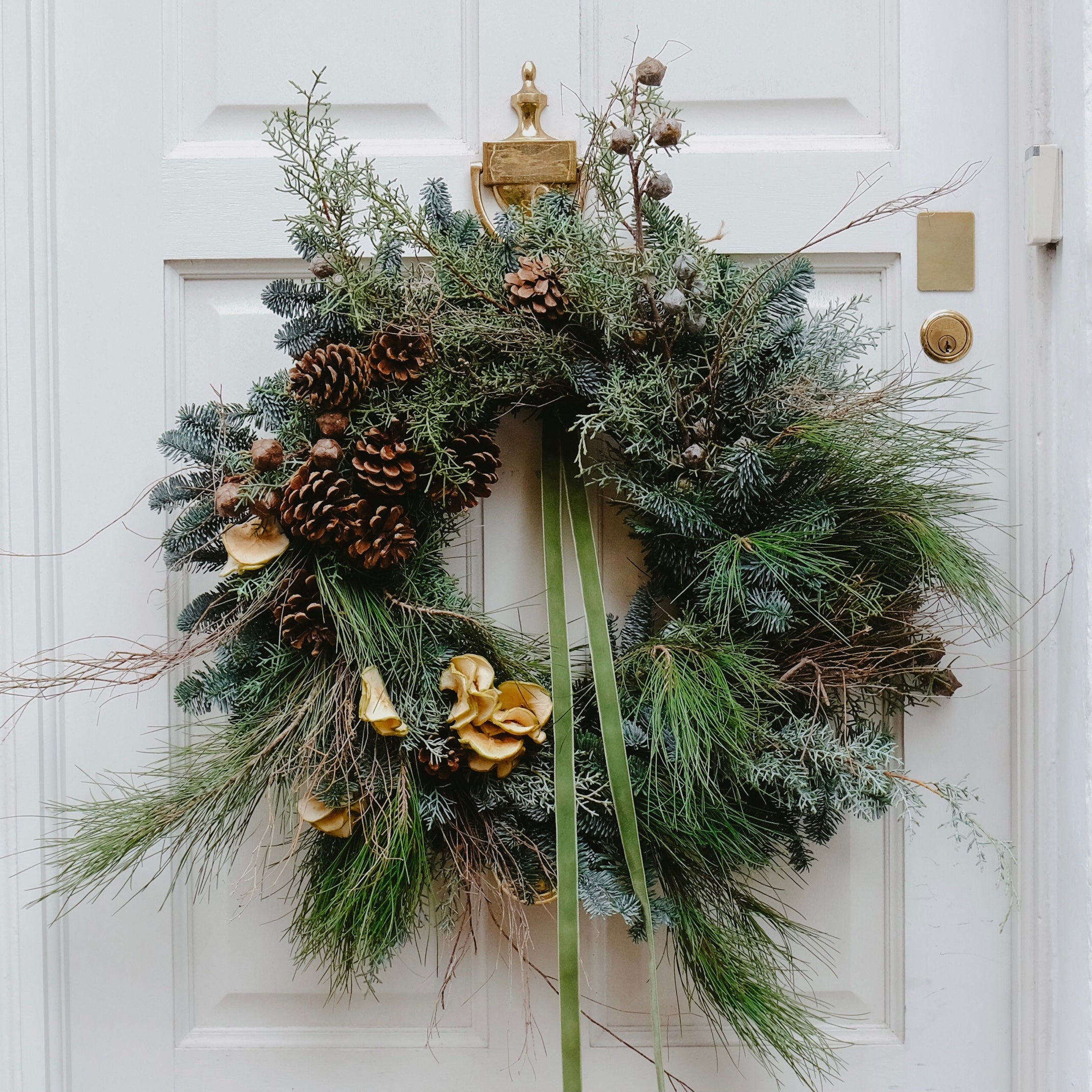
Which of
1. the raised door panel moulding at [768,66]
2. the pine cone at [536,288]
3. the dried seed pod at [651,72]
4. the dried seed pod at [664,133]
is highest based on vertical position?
the raised door panel moulding at [768,66]

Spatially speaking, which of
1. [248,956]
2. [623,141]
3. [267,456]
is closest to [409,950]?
[248,956]

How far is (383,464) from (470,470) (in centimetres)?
7

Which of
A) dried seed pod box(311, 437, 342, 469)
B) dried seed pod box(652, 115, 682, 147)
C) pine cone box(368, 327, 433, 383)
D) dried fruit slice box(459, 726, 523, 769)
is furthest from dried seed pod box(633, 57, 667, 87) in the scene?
dried fruit slice box(459, 726, 523, 769)

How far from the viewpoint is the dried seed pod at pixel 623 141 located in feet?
1.89

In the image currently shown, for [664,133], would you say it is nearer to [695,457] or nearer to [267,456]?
[695,457]

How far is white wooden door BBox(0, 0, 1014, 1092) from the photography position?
74 centimetres

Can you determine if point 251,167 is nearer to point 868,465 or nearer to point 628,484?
point 628,484

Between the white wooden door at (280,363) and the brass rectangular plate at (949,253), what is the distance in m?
0.01

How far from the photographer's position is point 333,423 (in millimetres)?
624

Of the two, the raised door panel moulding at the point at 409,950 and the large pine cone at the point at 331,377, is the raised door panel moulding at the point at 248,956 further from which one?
the large pine cone at the point at 331,377

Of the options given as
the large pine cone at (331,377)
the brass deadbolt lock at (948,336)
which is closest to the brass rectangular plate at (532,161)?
the large pine cone at (331,377)

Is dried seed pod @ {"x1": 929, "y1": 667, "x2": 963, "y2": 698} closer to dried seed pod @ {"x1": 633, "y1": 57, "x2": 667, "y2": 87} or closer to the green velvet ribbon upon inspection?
the green velvet ribbon

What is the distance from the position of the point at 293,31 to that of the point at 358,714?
2.04ft

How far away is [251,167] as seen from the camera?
0.74 metres
